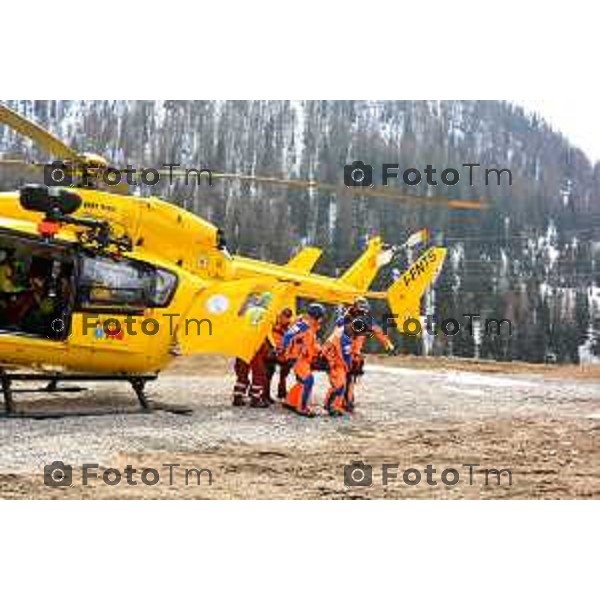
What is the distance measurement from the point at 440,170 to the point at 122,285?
245 cm

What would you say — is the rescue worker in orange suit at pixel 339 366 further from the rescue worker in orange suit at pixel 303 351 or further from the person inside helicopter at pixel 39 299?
the person inside helicopter at pixel 39 299

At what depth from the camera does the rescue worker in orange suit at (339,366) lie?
21.9 ft

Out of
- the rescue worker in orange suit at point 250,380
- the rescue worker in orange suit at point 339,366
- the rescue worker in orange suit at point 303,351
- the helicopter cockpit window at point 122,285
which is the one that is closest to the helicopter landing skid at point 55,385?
the rescue worker in orange suit at point 250,380

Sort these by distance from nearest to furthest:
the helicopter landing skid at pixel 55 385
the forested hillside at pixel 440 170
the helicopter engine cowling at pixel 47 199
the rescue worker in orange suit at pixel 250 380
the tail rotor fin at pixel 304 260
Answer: the forested hillside at pixel 440 170 < the helicopter engine cowling at pixel 47 199 < the helicopter landing skid at pixel 55 385 < the tail rotor fin at pixel 304 260 < the rescue worker in orange suit at pixel 250 380

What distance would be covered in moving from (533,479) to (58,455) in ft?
8.98

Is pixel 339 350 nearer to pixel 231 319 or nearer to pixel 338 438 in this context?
pixel 231 319

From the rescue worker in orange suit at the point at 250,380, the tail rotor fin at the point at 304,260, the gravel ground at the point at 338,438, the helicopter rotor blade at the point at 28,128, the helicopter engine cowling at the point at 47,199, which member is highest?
the helicopter rotor blade at the point at 28,128

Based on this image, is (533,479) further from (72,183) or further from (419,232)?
(72,183)

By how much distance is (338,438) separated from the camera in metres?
5.84

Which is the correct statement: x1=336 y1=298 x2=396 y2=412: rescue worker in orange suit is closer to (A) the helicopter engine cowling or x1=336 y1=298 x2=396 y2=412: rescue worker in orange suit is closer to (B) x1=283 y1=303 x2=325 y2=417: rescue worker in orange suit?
(B) x1=283 y1=303 x2=325 y2=417: rescue worker in orange suit

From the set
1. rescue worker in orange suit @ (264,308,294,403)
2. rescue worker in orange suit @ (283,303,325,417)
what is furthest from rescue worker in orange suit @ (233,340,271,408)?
rescue worker in orange suit @ (283,303,325,417)

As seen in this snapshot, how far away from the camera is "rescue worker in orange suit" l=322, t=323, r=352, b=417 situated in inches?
263

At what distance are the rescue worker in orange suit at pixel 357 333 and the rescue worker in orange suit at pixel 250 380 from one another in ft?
2.08

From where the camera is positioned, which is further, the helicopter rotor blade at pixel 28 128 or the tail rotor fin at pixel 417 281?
the tail rotor fin at pixel 417 281
